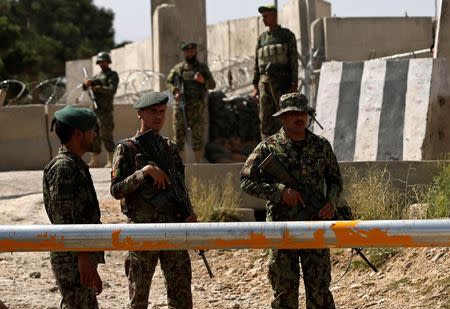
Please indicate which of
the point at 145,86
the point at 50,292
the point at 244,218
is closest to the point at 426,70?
the point at 244,218

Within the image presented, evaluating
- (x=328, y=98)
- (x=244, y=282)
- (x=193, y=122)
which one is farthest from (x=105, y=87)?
(x=244, y=282)

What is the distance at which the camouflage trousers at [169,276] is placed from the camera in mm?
7090

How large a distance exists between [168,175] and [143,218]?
0.92ft

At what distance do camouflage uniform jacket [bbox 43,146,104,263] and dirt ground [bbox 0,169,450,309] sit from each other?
2.82 metres

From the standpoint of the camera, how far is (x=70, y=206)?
237 inches

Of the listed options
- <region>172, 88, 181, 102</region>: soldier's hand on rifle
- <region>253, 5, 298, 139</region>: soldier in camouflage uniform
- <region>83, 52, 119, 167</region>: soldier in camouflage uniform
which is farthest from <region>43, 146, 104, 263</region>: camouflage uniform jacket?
<region>83, 52, 119, 167</region>: soldier in camouflage uniform

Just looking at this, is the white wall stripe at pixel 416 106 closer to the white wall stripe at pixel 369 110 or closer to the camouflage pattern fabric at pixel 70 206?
the white wall stripe at pixel 369 110

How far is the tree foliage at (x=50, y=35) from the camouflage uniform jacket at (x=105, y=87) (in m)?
24.1

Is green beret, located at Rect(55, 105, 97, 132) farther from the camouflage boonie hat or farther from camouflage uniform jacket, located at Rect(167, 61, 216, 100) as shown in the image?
camouflage uniform jacket, located at Rect(167, 61, 216, 100)

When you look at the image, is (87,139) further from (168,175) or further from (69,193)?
(168,175)

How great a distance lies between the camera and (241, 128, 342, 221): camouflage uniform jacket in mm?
7059

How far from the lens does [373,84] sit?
1345 centimetres

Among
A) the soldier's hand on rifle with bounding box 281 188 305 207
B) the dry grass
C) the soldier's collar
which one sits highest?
the soldier's collar

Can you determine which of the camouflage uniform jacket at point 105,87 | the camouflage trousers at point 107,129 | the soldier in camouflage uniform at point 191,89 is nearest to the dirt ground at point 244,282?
the soldier in camouflage uniform at point 191,89
